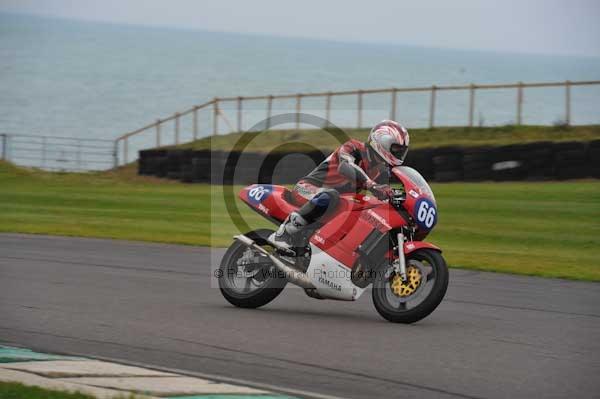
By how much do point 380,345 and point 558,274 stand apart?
5577mm

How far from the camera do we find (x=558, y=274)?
12.2 metres

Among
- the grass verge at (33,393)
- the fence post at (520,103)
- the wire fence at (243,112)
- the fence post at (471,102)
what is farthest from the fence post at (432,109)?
the grass verge at (33,393)

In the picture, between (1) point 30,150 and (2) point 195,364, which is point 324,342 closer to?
(2) point 195,364

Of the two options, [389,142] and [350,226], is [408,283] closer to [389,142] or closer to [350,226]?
[350,226]

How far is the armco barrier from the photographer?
925 inches

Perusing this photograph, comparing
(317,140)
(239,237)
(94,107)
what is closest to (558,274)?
(239,237)

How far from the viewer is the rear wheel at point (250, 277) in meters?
8.88

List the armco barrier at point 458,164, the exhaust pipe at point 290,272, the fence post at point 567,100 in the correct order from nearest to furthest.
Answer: the exhaust pipe at point 290,272, the armco barrier at point 458,164, the fence post at point 567,100

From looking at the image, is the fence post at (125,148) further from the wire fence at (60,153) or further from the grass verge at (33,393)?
the grass verge at (33,393)

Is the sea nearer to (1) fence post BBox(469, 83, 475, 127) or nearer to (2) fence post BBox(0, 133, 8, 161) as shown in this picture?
(1) fence post BBox(469, 83, 475, 127)

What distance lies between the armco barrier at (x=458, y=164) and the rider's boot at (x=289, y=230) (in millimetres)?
15856

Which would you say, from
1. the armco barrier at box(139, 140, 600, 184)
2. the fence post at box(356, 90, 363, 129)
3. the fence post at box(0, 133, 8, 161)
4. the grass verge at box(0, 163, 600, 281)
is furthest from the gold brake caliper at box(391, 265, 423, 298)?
the fence post at box(0, 133, 8, 161)

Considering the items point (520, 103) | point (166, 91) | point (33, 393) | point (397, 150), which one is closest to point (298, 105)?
point (520, 103)

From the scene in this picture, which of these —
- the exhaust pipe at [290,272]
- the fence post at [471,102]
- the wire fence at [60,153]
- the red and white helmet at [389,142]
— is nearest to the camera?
the red and white helmet at [389,142]
